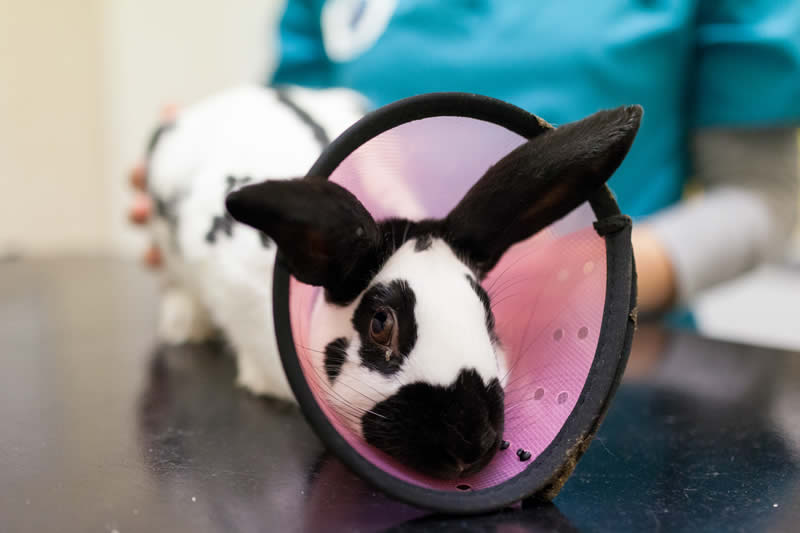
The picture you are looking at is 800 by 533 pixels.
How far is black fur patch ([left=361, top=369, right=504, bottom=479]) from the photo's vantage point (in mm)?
548

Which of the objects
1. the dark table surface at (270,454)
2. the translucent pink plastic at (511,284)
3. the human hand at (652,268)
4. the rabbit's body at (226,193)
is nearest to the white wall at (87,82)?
the rabbit's body at (226,193)

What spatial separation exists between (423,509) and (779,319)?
81.1 inches

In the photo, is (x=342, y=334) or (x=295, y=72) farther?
(x=295, y=72)

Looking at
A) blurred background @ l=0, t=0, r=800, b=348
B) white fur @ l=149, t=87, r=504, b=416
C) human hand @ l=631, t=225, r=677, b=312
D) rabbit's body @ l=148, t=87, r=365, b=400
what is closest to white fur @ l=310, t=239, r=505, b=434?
white fur @ l=149, t=87, r=504, b=416

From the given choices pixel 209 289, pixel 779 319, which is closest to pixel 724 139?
pixel 779 319

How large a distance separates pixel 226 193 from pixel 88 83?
230 cm

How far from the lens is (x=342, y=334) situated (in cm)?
67

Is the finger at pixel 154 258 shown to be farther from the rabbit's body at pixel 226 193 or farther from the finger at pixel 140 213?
the rabbit's body at pixel 226 193

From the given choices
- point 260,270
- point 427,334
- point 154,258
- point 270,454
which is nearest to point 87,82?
point 154,258

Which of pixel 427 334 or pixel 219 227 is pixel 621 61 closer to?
pixel 219 227

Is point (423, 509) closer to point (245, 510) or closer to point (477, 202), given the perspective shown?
point (245, 510)

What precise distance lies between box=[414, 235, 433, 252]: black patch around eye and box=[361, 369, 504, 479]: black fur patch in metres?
0.15

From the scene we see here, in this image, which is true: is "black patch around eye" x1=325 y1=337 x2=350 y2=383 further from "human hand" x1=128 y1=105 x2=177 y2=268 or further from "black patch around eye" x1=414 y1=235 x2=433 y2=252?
"human hand" x1=128 y1=105 x2=177 y2=268

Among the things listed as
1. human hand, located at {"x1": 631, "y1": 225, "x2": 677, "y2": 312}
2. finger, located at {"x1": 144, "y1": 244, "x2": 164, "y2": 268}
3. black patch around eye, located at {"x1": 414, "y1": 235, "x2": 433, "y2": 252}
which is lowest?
finger, located at {"x1": 144, "y1": 244, "x2": 164, "y2": 268}
